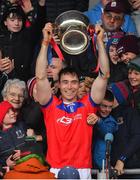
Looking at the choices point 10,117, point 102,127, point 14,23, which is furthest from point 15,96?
point 14,23

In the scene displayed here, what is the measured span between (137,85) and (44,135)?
1055 mm

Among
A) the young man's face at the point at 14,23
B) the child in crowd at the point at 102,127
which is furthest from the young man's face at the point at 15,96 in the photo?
the young man's face at the point at 14,23

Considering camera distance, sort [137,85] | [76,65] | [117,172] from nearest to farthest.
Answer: [117,172]
[137,85]
[76,65]

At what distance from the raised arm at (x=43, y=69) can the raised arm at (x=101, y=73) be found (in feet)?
1.33

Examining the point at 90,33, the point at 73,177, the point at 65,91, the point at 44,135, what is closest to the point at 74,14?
the point at 90,33

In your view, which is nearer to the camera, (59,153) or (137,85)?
(59,153)

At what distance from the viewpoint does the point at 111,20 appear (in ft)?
25.9

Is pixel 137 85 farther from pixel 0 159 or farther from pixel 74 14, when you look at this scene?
pixel 0 159

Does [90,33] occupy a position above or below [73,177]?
above

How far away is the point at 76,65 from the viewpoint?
25.3 feet

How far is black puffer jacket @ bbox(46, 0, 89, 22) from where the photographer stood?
8.49 meters

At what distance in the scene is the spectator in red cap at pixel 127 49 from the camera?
25.0 feet

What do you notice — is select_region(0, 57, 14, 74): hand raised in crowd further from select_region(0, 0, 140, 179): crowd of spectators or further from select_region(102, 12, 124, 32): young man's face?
select_region(102, 12, 124, 32): young man's face

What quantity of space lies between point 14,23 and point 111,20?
1.03 metres
